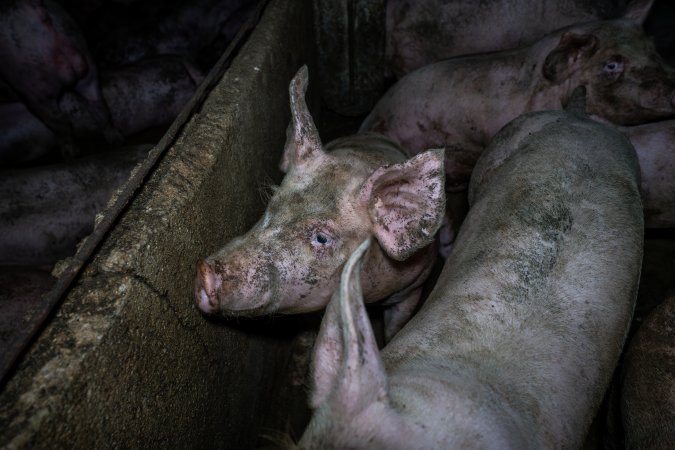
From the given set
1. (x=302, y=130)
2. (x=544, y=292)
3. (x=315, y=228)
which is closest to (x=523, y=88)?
(x=302, y=130)

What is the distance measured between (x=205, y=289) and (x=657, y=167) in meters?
3.51

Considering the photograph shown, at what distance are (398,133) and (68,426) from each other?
3670mm

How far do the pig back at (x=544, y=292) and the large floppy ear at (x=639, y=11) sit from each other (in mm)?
2071

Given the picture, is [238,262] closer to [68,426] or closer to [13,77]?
[68,426]

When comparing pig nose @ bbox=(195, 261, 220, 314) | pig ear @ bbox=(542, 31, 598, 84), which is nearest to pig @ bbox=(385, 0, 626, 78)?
pig ear @ bbox=(542, 31, 598, 84)

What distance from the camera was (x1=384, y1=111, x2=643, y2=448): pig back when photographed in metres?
1.77

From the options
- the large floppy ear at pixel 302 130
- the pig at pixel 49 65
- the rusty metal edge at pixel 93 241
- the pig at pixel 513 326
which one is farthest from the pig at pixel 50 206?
the pig at pixel 513 326

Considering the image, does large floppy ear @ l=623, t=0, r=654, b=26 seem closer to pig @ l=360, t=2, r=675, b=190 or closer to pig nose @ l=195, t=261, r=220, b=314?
pig @ l=360, t=2, r=675, b=190

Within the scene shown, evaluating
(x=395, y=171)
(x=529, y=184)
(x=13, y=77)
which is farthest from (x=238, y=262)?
(x=13, y=77)

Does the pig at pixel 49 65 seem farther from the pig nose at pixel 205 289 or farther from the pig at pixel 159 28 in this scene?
the pig nose at pixel 205 289

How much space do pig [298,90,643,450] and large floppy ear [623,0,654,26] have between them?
6.38 ft

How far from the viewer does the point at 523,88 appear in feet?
13.2

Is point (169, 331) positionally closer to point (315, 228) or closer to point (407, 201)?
point (315, 228)

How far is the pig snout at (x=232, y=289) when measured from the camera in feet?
6.49
